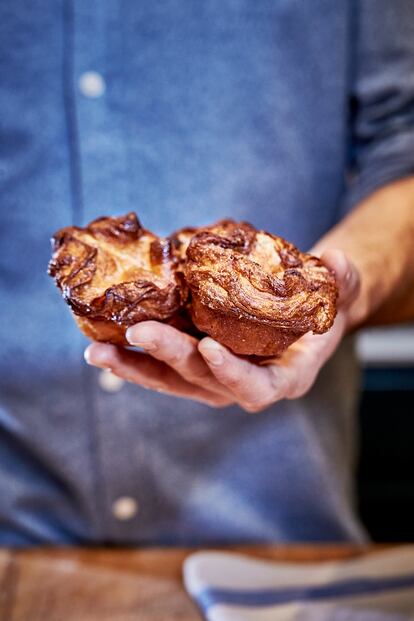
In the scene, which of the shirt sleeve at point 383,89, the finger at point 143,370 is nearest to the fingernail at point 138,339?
the finger at point 143,370

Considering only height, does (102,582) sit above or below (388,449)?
above

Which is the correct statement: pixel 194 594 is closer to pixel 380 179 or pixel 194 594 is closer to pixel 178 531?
pixel 178 531

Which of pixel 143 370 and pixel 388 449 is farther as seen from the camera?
pixel 388 449

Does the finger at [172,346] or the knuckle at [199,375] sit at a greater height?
the finger at [172,346]

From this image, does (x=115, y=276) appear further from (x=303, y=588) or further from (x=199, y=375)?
(x=303, y=588)

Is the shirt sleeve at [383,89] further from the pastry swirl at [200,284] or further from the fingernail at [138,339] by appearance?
the fingernail at [138,339]

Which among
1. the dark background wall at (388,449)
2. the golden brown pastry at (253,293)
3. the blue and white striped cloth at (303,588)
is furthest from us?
the dark background wall at (388,449)

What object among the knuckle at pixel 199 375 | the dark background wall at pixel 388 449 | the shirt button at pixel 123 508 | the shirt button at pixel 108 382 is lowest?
the dark background wall at pixel 388 449

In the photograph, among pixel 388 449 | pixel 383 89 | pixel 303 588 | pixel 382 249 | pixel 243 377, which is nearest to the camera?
pixel 243 377

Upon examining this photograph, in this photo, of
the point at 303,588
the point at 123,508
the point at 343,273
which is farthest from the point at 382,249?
the point at 123,508
